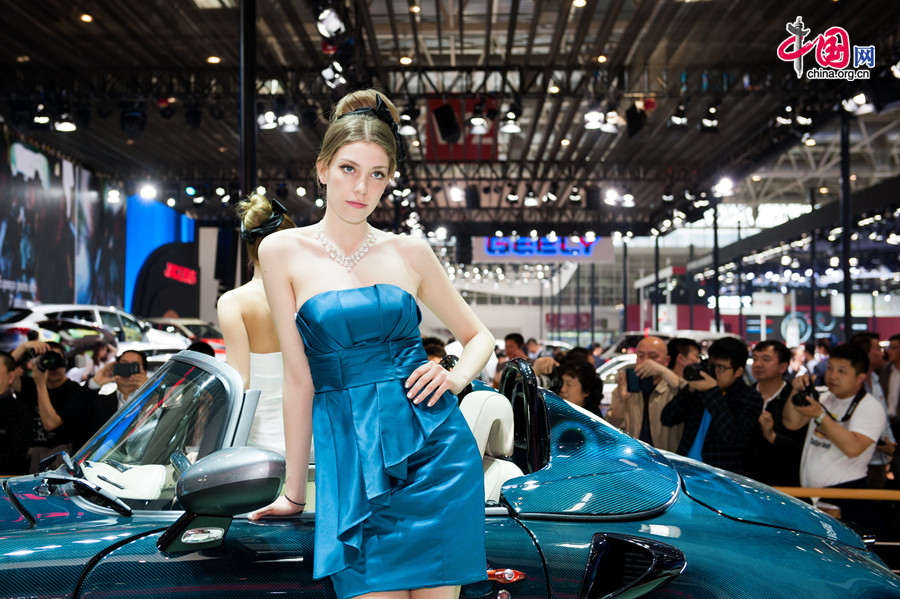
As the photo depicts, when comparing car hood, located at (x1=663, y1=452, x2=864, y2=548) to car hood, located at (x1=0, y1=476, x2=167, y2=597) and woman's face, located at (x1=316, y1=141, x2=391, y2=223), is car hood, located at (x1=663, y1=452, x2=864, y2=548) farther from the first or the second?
car hood, located at (x1=0, y1=476, x2=167, y2=597)


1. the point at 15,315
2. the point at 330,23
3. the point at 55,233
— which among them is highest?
the point at 330,23

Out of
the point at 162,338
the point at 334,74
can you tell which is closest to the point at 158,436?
the point at 334,74

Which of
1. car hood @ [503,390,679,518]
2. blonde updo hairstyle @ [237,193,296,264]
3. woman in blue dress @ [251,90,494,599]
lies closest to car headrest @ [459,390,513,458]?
car hood @ [503,390,679,518]

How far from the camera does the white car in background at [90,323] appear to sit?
1412cm

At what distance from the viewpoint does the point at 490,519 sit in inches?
82.4

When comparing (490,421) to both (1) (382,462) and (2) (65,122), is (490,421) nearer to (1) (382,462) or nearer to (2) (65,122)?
(1) (382,462)

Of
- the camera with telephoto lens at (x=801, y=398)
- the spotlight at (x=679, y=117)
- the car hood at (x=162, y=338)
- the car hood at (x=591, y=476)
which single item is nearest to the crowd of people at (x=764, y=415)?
the camera with telephoto lens at (x=801, y=398)

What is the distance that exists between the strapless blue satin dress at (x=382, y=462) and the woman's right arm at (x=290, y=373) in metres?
0.06

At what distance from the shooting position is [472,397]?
2.39 meters

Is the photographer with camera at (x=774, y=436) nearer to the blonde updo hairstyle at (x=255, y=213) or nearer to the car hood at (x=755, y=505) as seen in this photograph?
the car hood at (x=755, y=505)

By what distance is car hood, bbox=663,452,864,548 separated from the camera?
230 cm

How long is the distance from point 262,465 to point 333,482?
162 millimetres

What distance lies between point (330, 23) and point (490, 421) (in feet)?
30.1

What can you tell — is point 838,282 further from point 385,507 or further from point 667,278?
point 385,507
